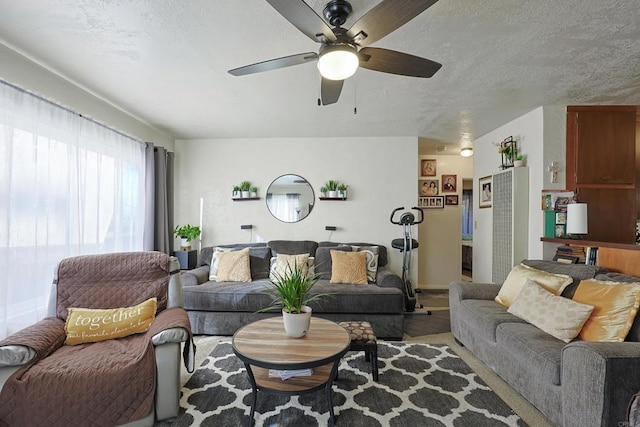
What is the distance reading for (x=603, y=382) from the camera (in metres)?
1.39

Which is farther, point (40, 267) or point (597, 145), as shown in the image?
point (597, 145)

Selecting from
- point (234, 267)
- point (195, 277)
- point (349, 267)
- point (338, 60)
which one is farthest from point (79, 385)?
point (349, 267)

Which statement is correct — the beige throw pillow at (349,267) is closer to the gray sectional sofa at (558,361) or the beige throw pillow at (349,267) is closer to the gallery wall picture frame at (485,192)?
the gray sectional sofa at (558,361)

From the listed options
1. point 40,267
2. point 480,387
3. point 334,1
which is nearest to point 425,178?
point 480,387

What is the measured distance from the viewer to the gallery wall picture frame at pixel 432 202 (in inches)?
207

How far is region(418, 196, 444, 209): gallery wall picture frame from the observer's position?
5.26 m

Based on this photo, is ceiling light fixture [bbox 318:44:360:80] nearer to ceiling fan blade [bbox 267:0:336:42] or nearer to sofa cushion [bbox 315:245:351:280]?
ceiling fan blade [bbox 267:0:336:42]

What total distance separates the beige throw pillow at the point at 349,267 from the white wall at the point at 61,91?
9.76 ft

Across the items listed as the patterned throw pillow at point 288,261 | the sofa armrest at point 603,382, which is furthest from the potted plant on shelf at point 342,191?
the sofa armrest at point 603,382

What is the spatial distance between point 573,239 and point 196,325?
13.2 ft

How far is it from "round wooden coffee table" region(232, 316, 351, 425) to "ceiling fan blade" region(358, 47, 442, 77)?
1.78m

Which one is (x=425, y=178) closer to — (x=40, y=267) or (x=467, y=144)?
(x=467, y=144)

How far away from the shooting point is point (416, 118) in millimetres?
3545

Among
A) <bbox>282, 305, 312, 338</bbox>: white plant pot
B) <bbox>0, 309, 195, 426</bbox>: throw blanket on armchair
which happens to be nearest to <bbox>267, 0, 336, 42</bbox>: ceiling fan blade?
<bbox>282, 305, 312, 338</bbox>: white plant pot
